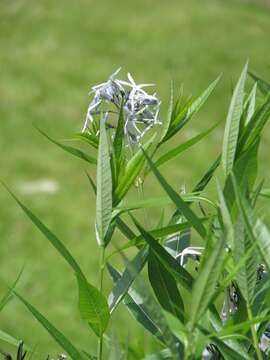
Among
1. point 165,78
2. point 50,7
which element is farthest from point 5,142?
point 50,7

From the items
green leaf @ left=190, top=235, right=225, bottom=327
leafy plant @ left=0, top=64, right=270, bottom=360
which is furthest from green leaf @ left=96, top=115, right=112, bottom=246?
green leaf @ left=190, top=235, right=225, bottom=327

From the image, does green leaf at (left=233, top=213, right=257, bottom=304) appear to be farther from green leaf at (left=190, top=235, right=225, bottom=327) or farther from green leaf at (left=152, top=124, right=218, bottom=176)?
green leaf at (left=152, top=124, right=218, bottom=176)

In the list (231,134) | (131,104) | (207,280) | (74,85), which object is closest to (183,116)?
(131,104)

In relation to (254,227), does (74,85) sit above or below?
above

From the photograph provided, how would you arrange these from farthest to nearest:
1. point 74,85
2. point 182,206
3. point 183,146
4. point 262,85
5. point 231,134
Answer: point 74,85 < point 262,85 < point 183,146 < point 231,134 < point 182,206

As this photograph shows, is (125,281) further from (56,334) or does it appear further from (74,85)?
(74,85)

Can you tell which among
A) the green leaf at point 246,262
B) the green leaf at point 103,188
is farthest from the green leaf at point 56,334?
the green leaf at point 246,262

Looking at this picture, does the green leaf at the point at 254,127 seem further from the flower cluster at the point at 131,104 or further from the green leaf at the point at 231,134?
the flower cluster at the point at 131,104
